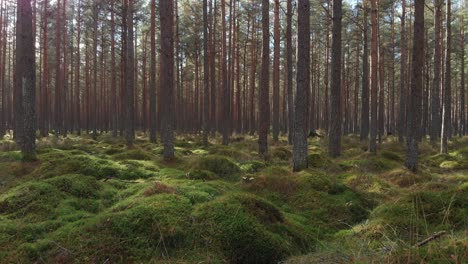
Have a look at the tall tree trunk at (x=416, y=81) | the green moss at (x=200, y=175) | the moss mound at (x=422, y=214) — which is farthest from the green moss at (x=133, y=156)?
the tall tree trunk at (x=416, y=81)

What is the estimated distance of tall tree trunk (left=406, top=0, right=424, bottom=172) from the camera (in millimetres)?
11633

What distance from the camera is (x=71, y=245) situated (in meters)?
4.36

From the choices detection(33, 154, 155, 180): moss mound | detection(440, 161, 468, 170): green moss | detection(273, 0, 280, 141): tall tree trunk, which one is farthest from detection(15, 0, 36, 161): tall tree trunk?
detection(440, 161, 468, 170): green moss

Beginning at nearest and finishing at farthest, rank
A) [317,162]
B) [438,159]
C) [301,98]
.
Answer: [301,98], [317,162], [438,159]

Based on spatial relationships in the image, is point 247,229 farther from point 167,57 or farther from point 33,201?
point 167,57

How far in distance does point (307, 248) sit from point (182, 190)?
2353mm

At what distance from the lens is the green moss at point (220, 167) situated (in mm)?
9992

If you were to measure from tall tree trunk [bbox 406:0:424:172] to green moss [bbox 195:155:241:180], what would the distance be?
5871 millimetres

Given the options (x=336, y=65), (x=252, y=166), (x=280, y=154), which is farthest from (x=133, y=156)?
(x=336, y=65)

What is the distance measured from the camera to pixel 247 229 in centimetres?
464

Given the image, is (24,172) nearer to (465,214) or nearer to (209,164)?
(209,164)

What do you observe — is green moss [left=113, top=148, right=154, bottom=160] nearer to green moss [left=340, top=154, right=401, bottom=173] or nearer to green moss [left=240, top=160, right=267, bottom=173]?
green moss [left=240, top=160, right=267, bottom=173]

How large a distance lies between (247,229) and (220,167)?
222 inches

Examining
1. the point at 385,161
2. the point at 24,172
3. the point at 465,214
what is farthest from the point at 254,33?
the point at 465,214
